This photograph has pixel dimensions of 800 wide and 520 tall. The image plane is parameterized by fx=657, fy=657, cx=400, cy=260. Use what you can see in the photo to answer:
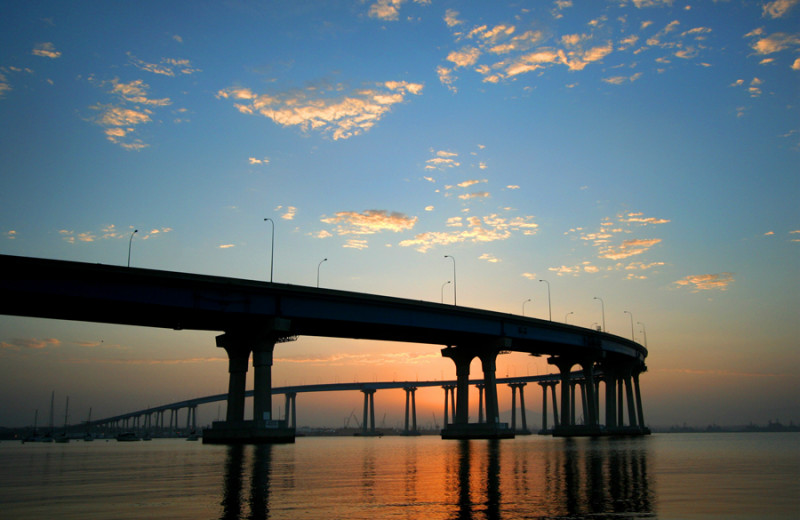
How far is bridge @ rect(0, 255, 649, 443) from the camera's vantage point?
197ft

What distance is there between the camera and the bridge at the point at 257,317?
6000 cm

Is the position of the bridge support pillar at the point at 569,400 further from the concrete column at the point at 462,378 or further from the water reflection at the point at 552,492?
the water reflection at the point at 552,492

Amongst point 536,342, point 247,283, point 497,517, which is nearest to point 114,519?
point 497,517

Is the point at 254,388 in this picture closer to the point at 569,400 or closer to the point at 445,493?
the point at 445,493

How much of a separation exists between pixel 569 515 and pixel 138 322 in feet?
232

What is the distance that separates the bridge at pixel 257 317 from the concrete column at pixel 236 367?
0.42ft

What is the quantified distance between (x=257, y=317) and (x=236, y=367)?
1208 cm

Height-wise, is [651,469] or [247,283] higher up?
[247,283]

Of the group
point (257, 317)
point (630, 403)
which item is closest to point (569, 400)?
point (630, 403)

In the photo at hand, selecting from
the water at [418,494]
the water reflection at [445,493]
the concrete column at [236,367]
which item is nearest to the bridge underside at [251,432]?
the concrete column at [236,367]

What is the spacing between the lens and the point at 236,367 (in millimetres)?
82875

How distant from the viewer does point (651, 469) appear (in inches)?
1420

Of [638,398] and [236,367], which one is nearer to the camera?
[236,367]

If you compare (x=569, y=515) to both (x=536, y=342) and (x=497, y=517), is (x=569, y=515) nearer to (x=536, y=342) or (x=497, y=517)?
(x=497, y=517)
